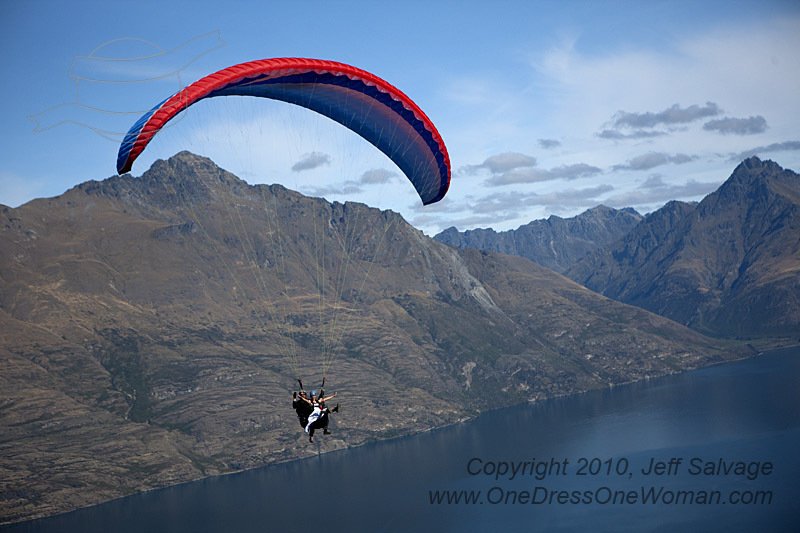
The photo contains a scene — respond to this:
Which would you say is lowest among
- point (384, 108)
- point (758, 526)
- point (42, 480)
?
point (758, 526)

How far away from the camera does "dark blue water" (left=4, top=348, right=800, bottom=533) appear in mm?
118812

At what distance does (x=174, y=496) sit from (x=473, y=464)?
236 feet

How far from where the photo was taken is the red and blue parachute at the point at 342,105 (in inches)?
1270

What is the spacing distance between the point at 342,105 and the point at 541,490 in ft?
384

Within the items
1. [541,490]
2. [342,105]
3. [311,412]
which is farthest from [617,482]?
[342,105]

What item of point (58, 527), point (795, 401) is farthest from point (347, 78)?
point (795, 401)

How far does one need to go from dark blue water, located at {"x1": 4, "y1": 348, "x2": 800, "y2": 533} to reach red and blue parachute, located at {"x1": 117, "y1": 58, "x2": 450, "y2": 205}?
87.1 meters

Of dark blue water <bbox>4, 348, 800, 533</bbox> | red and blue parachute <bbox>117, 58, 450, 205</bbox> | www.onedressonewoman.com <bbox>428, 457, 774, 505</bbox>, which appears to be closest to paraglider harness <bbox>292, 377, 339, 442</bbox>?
red and blue parachute <bbox>117, 58, 450, 205</bbox>

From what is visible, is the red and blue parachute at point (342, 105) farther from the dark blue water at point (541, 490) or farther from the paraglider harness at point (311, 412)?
the dark blue water at point (541, 490)

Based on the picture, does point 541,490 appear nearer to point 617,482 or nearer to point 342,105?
point 617,482

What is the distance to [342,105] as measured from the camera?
133 ft

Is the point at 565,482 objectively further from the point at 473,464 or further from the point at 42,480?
the point at 42,480

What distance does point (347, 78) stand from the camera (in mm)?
36906

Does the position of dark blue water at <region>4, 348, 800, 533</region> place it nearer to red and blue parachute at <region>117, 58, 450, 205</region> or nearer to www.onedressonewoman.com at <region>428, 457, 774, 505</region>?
www.onedressonewoman.com at <region>428, 457, 774, 505</region>
